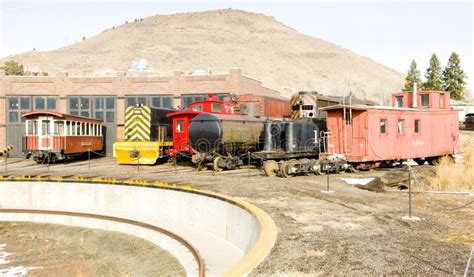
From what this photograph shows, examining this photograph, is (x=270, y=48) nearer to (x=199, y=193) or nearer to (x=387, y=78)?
(x=387, y=78)

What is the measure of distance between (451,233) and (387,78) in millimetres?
169613

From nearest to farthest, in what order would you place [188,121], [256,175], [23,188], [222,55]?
1. [23,188]
2. [256,175]
3. [188,121]
4. [222,55]

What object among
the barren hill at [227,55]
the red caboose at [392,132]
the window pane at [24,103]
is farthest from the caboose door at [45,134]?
the barren hill at [227,55]

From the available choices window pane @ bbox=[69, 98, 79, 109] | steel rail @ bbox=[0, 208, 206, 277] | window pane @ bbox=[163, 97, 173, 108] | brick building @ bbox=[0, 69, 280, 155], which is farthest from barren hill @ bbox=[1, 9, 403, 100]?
steel rail @ bbox=[0, 208, 206, 277]

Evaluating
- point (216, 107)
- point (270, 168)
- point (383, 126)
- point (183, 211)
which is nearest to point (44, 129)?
point (216, 107)

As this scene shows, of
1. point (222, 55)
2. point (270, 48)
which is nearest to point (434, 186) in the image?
point (222, 55)

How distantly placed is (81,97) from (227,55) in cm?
11538

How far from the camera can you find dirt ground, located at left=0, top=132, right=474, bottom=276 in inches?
265

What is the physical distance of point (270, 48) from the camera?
165500 mm

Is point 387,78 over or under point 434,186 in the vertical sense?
→ over

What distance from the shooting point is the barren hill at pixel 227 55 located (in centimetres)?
12562

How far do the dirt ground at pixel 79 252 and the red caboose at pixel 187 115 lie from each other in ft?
27.4

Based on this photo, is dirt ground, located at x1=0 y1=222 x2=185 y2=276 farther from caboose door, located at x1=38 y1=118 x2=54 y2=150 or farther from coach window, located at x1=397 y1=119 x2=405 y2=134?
coach window, located at x1=397 y1=119 x2=405 y2=134

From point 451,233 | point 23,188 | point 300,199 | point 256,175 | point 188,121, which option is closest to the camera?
point 451,233
